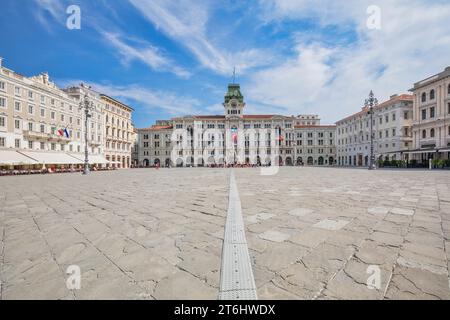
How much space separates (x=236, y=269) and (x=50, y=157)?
40.2m

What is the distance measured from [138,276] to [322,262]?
7.88ft

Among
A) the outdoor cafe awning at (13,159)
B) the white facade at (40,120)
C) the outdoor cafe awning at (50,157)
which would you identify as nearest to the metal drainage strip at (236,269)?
the outdoor cafe awning at (13,159)

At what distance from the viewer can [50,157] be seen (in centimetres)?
3294

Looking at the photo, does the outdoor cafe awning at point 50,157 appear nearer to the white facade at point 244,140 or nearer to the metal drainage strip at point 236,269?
the metal drainage strip at point 236,269

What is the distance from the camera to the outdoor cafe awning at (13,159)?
25281mm

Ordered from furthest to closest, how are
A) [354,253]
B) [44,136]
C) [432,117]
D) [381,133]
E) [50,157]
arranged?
1. [381,133]
2. [432,117]
3. [44,136]
4. [50,157]
5. [354,253]

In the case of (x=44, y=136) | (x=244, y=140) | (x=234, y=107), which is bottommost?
(x=44, y=136)

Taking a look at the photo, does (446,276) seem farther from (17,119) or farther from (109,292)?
(17,119)

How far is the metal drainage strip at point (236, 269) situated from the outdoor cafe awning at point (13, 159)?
32.3 m

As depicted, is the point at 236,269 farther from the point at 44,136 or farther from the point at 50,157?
the point at 44,136

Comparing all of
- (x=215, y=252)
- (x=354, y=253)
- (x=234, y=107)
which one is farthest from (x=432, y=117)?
(x=234, y=107)

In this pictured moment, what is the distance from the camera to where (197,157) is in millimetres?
76188

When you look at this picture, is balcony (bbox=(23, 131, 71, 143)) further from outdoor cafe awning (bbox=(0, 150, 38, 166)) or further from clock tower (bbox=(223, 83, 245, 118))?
clock tower (bbox=(223, 83, 245, 118))
